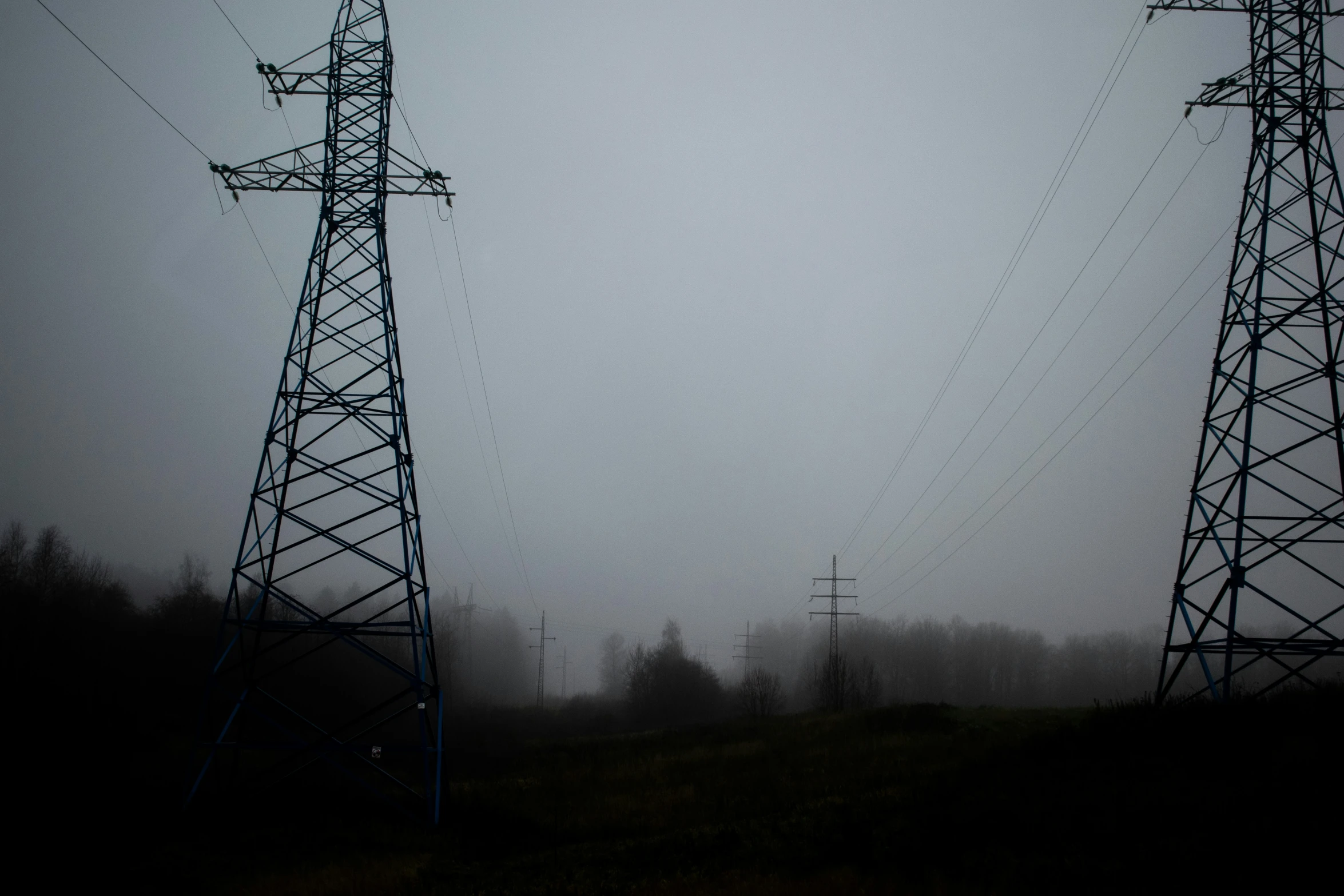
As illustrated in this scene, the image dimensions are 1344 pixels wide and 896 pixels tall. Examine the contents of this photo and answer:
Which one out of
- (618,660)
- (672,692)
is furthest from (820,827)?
(618,660)

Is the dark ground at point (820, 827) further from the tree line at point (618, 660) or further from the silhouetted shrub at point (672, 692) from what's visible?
the silhouetted shrub at point (672, 692)

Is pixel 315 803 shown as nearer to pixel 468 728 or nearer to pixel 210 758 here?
pixel 210 758

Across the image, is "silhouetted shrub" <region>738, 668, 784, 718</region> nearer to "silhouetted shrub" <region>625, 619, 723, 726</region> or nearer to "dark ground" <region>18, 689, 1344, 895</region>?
"silhouetted shrub" <region>625, 619, 723, 726</region>

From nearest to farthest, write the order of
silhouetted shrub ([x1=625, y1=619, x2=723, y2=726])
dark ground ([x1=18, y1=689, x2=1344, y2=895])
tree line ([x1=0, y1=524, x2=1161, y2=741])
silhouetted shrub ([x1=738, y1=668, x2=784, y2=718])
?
dark ground ([x1=18, y1=689, x2=1344, y2=895]) → tree line ([x1=0, y1=524, x2=1161, y2=741]) → silhouetted shrub ([x1=738, y1=668, x2=784, y2=718]) → silhouetted shrub ([x1=625, y1=619, x2=723, y2=726])

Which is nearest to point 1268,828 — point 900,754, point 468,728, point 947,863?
point 947,863

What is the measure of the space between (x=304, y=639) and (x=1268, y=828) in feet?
140

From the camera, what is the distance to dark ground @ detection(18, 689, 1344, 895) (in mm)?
8773

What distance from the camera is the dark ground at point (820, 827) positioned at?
28.8ft

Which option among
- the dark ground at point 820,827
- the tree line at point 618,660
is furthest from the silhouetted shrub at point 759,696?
the dark ground at point 820,827

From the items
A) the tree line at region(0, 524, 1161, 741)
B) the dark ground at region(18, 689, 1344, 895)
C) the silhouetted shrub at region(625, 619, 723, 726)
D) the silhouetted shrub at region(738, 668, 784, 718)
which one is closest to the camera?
the dark ground at region(18, 689, 1344, 895)

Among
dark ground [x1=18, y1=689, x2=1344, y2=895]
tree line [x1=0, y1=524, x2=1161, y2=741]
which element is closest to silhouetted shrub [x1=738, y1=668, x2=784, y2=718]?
tree line [x1=0, y1=524, x2=1161, y2=741]

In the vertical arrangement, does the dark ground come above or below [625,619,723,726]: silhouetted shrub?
above

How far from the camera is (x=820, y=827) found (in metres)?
11.7

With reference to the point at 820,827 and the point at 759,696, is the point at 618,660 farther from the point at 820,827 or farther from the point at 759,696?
the point at 820,827
